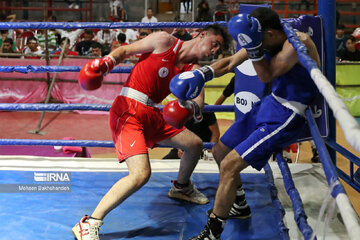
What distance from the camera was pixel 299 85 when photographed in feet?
7.58

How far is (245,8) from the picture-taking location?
3000 mm

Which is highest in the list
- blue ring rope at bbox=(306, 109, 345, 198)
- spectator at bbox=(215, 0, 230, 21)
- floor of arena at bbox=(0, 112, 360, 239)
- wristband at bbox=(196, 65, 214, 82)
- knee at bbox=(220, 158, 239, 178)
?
spectator at bbox=(215, 0, 230, 21)

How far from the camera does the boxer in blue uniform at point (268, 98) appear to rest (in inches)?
87.1

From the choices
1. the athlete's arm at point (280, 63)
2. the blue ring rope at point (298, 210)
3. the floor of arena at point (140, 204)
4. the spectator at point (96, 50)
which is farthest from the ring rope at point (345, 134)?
the spectator at point (96, 50)

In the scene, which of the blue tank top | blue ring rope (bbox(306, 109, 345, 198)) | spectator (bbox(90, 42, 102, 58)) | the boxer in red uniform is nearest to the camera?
blue ring rope (bbox(306, 109, 345, 198))

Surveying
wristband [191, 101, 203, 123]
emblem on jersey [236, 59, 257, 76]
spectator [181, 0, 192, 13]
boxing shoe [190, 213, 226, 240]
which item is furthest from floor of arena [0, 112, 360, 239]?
spectator [181, 0, 192, 13]

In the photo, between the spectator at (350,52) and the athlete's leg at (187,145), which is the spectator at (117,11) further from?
the athlete's leg at (187,145)

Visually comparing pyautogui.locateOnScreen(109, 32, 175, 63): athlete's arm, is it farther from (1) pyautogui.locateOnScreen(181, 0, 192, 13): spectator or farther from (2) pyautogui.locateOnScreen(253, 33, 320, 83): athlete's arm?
(1) pyautogui.locateOnScreen(181, 0, 192, 13): spectator

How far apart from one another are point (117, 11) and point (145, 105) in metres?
9.13

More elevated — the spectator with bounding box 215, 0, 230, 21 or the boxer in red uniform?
the spectator with bounding box 215, 0, 230, 21

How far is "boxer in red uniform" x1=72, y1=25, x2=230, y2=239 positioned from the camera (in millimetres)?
2396

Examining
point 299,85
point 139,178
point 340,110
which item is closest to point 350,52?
point 299,85

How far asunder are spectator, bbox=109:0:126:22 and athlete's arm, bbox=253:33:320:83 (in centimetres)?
890

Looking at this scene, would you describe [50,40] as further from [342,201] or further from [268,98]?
[342,201]
